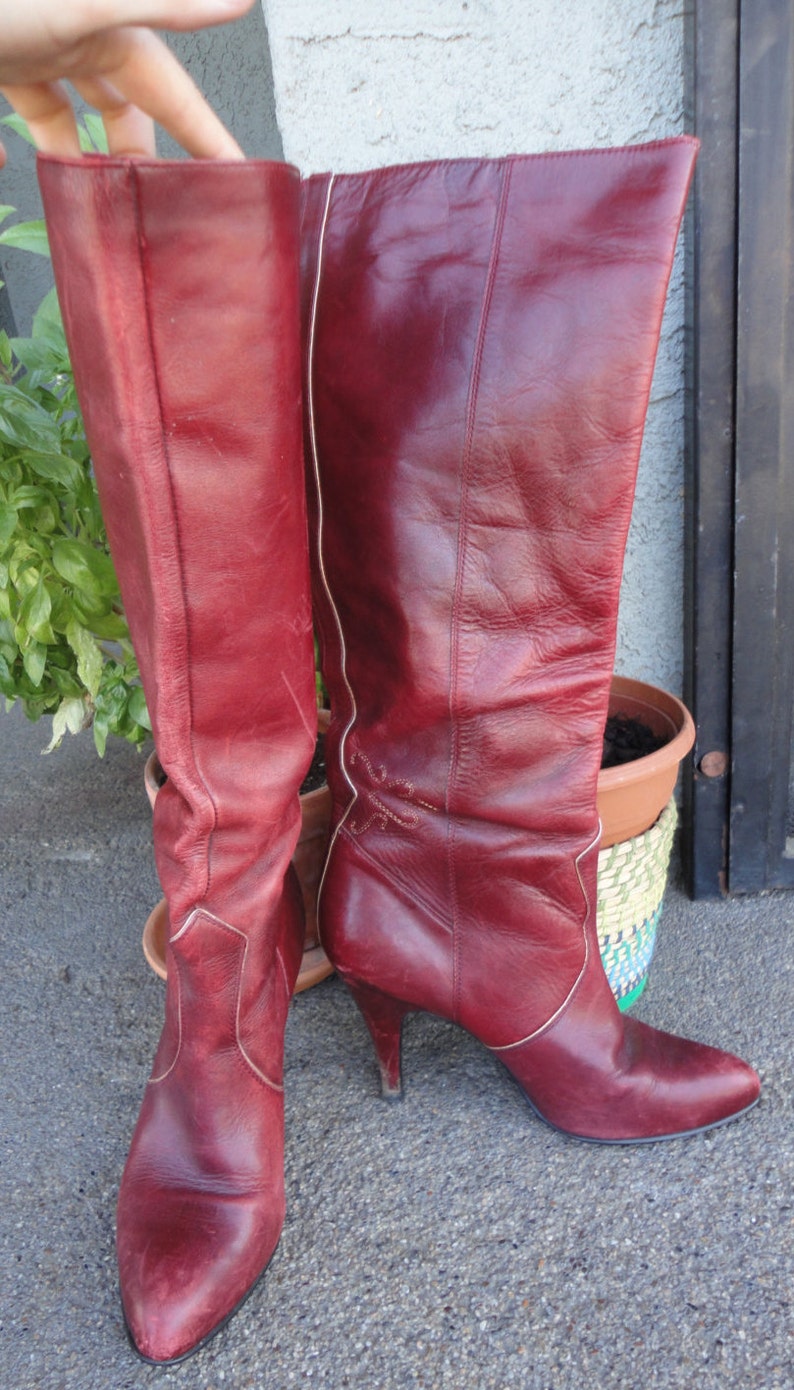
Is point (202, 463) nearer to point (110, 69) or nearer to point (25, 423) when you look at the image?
point (110, 69)

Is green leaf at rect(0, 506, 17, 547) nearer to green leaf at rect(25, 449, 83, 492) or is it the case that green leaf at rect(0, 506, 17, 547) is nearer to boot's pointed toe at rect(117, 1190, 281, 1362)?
green leaf at rect(25, 449, 83, 492)

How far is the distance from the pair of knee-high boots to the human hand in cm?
3

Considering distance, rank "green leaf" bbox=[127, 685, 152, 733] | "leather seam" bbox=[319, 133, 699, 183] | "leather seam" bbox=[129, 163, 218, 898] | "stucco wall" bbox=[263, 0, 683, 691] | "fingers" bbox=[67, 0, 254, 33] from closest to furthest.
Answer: "fingers" bbox=[67, 0, 254, 33] → "leather seam" bbox=[129, 163, 218, 898] → "leather seam" bbox=[319, 133, 699, 183] → "stucco wall" bbox=[263, 0, 683, 691] → "green leaf" bbox=[127, 685, 152, 733]

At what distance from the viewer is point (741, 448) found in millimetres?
1169

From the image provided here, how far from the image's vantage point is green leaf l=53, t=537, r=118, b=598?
3.60 ft

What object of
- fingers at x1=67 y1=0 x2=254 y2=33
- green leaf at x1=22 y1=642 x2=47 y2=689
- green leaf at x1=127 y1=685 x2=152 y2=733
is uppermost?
fingers at x1=67 y1=0 x2=254 y2=33

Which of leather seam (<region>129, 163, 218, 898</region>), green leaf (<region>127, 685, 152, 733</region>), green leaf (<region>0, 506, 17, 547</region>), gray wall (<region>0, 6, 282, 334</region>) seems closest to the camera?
Result: leather seam (<region>129, 163, 218, 898</region>)

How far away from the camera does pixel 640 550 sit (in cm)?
137

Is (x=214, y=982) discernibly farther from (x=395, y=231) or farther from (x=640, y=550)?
(x=640, y=550)

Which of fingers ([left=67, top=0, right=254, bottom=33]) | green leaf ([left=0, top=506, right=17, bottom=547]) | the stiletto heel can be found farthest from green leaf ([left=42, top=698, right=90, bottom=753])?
fingers ([left=67, top=0, right=254, bottom=33])

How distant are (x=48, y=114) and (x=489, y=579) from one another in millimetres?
470

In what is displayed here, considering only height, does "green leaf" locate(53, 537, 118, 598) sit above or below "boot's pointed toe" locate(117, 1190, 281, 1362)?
above

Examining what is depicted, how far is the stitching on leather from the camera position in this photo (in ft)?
2.48

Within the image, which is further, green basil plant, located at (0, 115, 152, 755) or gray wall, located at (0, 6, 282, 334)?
gray wall, located at (0, 6, 282, 334)
